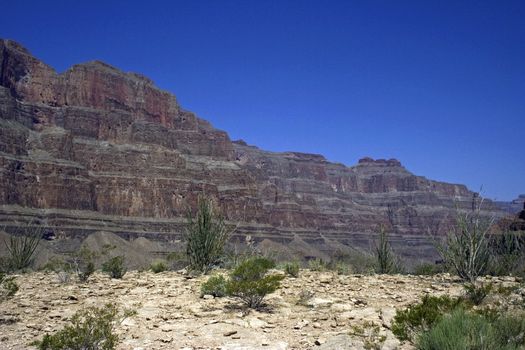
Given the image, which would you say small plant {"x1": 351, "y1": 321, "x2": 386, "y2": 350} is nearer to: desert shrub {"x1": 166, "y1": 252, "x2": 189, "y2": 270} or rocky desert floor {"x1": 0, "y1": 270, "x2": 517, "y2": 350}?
rocky desert floor {"x1": 0, "y1": 270, "x2": 517, "y2": 350}

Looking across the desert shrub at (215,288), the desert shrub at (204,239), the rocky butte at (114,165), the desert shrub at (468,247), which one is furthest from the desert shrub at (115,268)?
the rocky butte at (114,165)

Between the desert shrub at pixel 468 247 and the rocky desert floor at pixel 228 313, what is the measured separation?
672 millimetres

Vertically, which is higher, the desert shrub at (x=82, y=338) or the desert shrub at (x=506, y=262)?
the desert shrub at (x=506, y=262)

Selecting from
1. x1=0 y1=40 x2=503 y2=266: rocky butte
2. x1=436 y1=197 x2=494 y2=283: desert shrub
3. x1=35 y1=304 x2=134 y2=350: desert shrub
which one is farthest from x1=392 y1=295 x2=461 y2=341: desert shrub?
x1=0 y1=40 x2=503 y2=266: rocky butte

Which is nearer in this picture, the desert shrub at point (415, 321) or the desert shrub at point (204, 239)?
the desert shrub at point (415, 321)

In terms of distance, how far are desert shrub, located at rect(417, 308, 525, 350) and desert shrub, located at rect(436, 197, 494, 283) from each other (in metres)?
7.48

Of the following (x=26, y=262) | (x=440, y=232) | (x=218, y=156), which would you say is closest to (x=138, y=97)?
(x=218, y=156)

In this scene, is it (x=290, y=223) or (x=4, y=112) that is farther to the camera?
(x=290, y=223)

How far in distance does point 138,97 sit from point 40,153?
56.7 m

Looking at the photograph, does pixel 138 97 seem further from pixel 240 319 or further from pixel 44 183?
pixel 240 319

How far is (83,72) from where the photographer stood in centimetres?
13925

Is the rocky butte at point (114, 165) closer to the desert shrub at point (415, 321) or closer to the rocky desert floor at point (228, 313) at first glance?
the rocky desert floor at point (228, 313)

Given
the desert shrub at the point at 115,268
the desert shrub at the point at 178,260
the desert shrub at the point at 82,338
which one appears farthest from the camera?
the desert shrub at the point at 178,260

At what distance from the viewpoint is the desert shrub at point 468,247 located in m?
13.9
